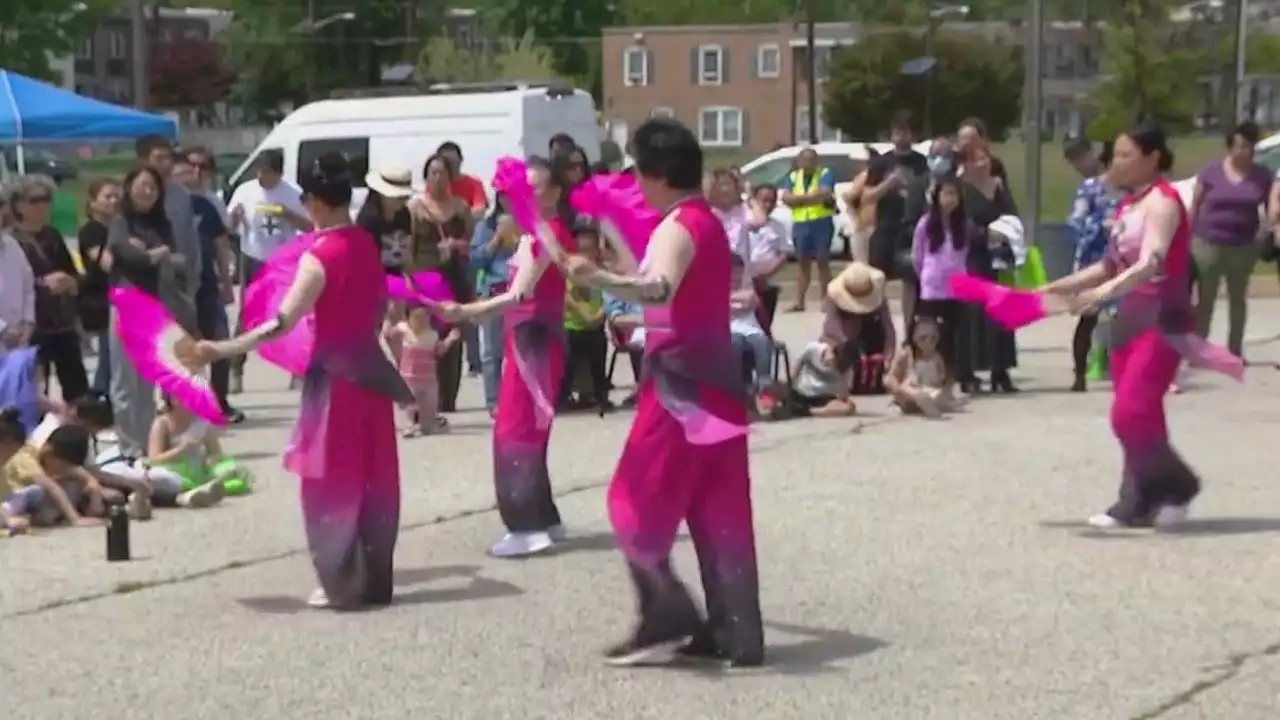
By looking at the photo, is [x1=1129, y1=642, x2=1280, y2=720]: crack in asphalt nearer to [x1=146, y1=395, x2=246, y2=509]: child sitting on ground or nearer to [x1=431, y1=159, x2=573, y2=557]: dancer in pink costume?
[x1=431, y1=159, x2=573, y2=557]: dancer in pink costume

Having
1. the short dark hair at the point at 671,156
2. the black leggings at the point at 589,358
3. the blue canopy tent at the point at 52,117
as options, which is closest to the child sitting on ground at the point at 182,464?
the black leggings at the point at 589,358

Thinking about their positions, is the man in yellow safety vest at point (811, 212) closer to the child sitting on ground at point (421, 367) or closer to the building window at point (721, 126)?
the child sitting on ground at point (421, 367)

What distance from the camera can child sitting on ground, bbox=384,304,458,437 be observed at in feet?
45.9

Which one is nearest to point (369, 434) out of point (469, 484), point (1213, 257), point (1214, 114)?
point (469, 484)

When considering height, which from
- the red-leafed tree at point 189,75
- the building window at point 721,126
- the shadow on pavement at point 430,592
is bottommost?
the building window at point 721,126

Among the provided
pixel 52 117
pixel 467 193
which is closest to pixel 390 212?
pixel 467 193

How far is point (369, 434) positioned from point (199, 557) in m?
1.62

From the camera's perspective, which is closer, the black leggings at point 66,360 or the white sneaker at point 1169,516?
the white sneaker at point 1169,516

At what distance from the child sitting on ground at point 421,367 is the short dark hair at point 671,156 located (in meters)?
6.67

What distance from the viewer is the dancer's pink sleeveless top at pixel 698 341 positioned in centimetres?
728

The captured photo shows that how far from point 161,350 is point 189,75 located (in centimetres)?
9357

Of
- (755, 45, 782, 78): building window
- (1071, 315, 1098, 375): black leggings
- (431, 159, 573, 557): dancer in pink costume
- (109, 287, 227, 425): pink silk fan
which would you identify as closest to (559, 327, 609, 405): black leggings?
(1071, 315, 1098, 375): black leggings

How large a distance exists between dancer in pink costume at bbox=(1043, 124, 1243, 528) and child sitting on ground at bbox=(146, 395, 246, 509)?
14.2ft

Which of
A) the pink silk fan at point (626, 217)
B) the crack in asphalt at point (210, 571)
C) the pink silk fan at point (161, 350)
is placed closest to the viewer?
the pink silk fan at point (626, 217)
